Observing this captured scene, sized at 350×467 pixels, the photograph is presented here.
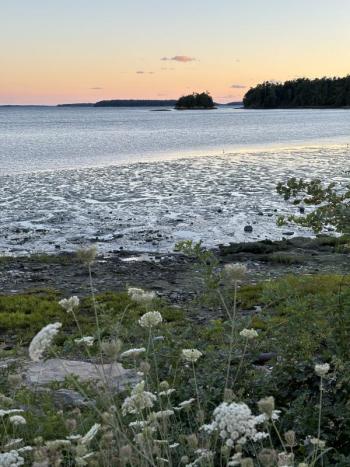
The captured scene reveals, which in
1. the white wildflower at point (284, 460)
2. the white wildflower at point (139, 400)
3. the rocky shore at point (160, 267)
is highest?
the white wildflower at point (139, 400)

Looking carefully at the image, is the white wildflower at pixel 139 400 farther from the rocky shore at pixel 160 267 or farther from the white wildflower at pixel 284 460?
the rocky shore at pixel 160 267

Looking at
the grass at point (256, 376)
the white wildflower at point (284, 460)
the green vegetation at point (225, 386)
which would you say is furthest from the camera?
the grass at point (256, 376)

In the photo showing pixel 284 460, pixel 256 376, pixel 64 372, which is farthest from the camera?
pixel 64 372

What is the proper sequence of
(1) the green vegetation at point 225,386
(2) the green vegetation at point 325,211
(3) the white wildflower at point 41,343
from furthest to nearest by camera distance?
(2) the green vegetation at point 325,211, (1) the green vegetation at point 225,386, (3) the white wildflower at point 41,343

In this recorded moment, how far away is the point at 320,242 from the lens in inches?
738

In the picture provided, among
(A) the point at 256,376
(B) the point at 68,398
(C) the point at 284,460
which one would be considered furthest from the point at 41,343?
(B) the point at 68,398

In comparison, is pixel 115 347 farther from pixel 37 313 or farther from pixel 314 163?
pixel 314 163

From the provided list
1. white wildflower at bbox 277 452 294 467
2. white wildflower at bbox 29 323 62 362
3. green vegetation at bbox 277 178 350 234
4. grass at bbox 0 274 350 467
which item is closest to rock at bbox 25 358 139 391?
grass at bbox 0 274 350 467

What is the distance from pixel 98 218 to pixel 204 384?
1743 centimetres

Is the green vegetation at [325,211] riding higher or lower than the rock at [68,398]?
higher

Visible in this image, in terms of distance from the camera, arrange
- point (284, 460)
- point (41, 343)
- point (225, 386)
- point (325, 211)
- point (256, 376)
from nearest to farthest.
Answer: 1. point (284, 460)
2. point (41, 343)
3. point (225, 386)
4. point (256, 376)
5. point (325, 211)

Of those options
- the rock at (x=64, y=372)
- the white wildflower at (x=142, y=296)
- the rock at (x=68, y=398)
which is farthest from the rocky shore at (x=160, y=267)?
the white wildflower at (x=142, y=296)

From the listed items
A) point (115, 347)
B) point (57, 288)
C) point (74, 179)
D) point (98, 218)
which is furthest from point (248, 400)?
point (74, 179)

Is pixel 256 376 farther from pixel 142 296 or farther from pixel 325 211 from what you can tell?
pixel 142 296
